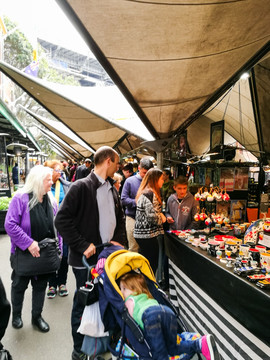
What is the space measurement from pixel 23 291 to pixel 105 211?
1.49 meters

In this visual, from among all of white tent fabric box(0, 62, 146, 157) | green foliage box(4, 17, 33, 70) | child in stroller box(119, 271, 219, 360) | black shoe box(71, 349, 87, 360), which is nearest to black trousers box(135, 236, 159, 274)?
black shoe box(71, 349, 87, 360)

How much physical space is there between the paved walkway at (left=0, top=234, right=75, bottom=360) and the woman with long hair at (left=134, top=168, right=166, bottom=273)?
52.3 inches

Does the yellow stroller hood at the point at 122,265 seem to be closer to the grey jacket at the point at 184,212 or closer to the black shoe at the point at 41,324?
the black shoe at the point at 41,324

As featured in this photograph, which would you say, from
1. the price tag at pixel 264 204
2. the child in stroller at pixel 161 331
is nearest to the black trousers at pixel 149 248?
the child in stroller at pixel 161 331

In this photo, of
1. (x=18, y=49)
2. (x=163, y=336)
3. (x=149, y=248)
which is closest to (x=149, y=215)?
(x=149, y=248)

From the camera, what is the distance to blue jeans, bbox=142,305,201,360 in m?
1.53

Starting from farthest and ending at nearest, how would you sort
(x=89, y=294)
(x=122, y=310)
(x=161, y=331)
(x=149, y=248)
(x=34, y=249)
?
(x=149, y=248)
(x=34, y=249)
(x=89, y=294)
(x=122, y=310)
(x=161, y=331)

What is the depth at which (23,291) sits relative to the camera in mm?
2881

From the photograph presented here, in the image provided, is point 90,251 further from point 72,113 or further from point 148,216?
point 72,113

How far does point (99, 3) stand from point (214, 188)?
9.67 ft

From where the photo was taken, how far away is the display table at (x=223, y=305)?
5.61ft

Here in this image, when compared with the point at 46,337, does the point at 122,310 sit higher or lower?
higher

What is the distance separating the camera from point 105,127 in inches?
386

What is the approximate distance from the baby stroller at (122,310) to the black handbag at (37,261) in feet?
3.85
